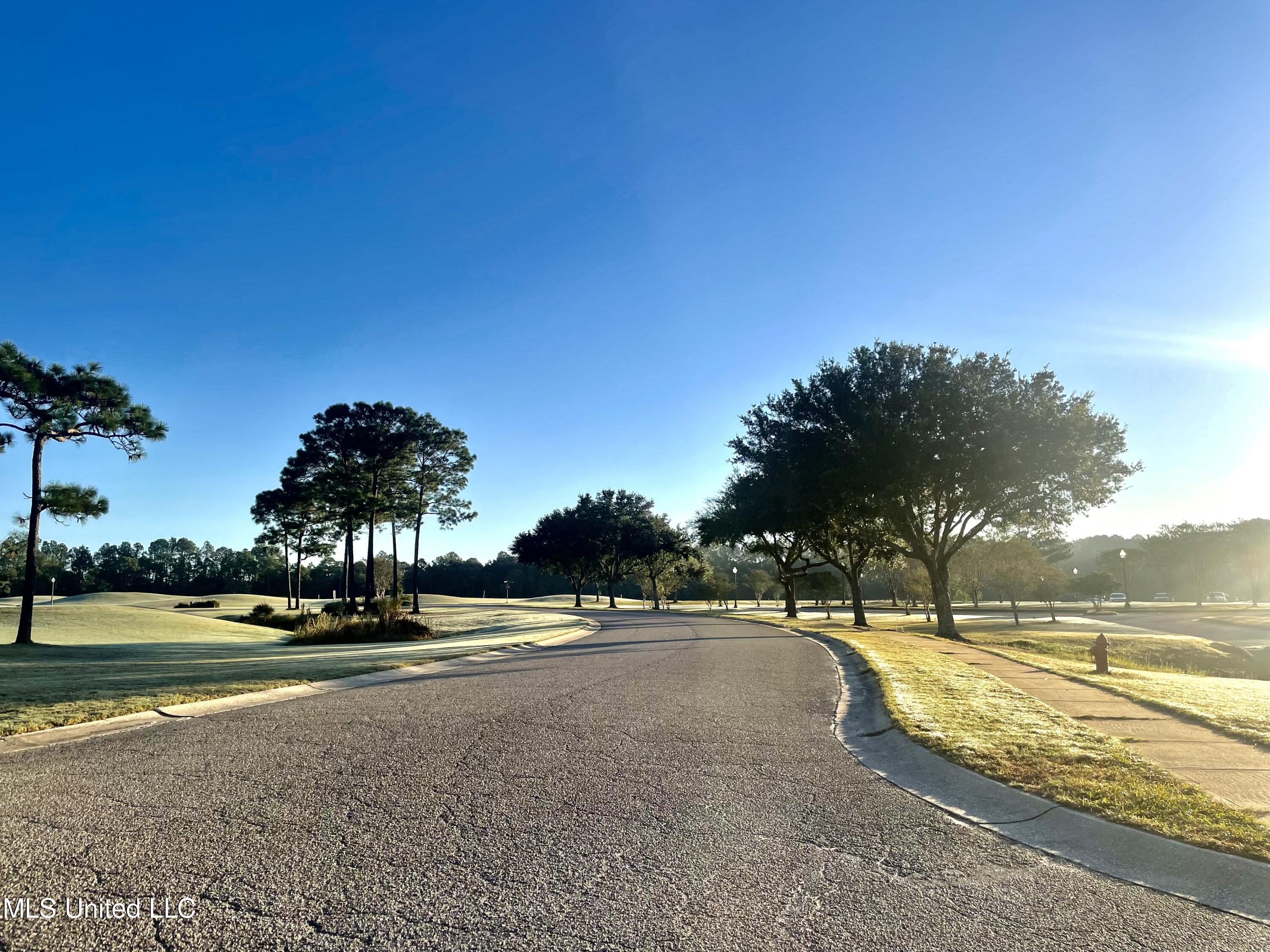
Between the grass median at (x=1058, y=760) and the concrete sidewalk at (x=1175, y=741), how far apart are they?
0.64 ft

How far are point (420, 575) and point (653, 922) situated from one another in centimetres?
12904

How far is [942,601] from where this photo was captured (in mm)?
29875

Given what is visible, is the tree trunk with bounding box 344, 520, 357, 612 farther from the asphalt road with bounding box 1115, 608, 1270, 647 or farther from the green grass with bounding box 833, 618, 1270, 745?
the asphalt road with bounding box 1115, 608, 1270, 647

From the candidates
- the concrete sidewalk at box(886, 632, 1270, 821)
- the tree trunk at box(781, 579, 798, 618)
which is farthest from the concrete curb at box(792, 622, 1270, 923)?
the tree trunk at box(781, 579, 798, 618)

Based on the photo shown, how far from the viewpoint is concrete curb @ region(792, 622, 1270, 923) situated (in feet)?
11.6

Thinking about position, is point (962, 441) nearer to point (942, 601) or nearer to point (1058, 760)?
point (942, 601)

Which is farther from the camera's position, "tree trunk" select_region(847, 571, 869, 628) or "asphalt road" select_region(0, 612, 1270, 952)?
"tree trunk" select_region(847, 571, 869, 628)

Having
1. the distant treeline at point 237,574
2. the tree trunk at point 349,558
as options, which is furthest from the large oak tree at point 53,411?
the distant treeline at point 237,574

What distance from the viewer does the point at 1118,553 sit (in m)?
85.1

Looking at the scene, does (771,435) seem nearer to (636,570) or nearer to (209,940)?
(209,940)

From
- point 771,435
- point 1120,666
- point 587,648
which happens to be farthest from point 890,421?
point 587,648

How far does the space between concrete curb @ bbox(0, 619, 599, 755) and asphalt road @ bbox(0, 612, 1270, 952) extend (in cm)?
42

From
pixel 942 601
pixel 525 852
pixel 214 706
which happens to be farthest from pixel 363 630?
pixel 942 601

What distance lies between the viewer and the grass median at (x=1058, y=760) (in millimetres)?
4238
